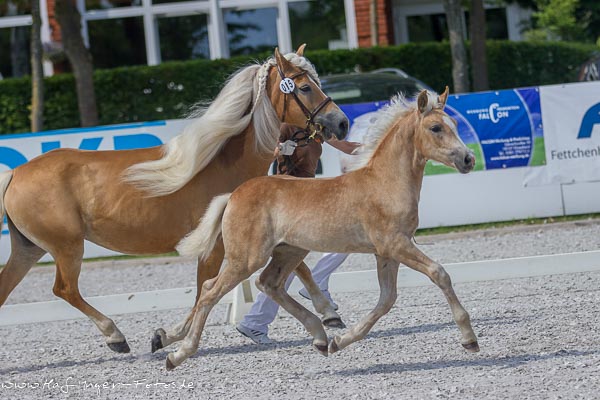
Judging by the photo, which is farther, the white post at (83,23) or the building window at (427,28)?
the building window at (427,28)

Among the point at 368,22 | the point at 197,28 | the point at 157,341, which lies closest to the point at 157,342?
the point at 157,341

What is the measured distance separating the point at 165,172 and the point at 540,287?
3.62m

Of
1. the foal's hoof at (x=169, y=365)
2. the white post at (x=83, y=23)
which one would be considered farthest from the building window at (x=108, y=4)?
the foal's hoof at (x=169, y=365)

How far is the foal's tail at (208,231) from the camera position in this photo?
6031 mm

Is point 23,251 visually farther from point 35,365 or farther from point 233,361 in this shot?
point 233,361

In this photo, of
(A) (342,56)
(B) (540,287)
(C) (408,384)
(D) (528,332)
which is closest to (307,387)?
(C) (408,384)

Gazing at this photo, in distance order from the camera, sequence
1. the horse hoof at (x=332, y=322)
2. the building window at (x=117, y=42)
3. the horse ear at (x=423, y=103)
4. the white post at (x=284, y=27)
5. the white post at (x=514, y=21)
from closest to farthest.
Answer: the horse ear at (x=423, y=103) < the horse hoof at (x=332, y=322) < the white post at (x=284, y=27) < the building window at (x=117, y=42) < the white post at (x=514, y=21)

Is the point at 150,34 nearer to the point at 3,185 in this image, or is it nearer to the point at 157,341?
the point at 3,185

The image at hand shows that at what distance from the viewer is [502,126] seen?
1206cm

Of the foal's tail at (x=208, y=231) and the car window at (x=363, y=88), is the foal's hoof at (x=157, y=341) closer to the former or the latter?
the foal's tail at (x=208, y=231)

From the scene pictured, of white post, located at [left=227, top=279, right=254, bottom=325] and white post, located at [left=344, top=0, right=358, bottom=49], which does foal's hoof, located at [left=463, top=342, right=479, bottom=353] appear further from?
white post, located at [left=344, top=0, right=358, bottom=49]

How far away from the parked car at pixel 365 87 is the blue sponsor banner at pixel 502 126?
2.89m

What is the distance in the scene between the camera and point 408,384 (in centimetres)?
550

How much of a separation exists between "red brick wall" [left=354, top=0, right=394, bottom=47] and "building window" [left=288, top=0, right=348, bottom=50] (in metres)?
0.41
